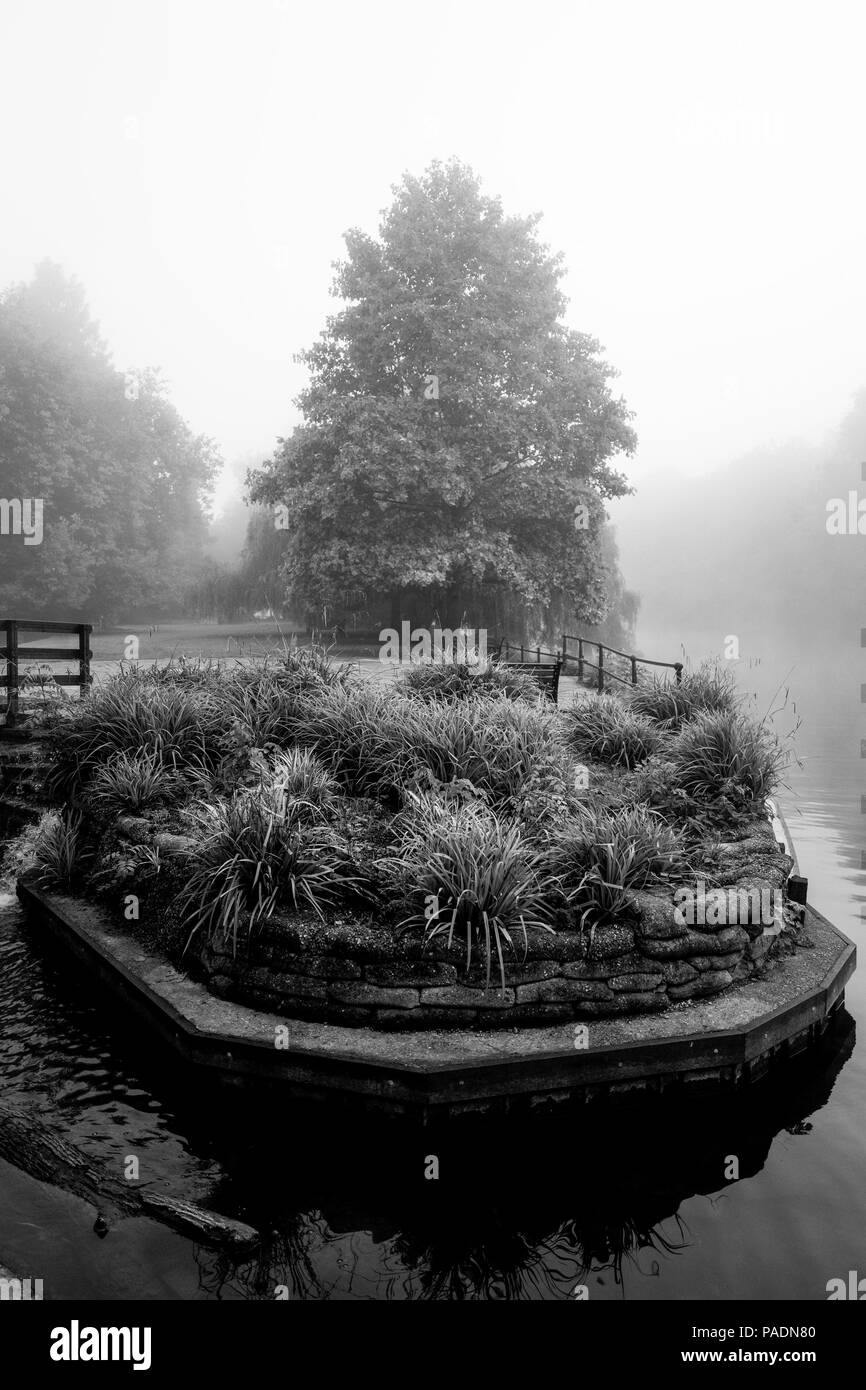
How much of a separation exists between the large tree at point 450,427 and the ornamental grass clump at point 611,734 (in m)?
10.9

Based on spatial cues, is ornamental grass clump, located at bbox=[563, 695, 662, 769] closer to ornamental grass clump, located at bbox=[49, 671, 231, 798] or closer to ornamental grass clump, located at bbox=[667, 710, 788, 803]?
ornamental grass clump, located at bbox=[667, 710, 788, 803]

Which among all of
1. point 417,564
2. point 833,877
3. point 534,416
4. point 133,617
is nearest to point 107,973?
point 833,877

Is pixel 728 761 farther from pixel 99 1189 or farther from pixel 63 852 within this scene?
pixel 99 1189

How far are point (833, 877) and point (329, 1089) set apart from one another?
24.0ft

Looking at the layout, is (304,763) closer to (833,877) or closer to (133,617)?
(833,877)

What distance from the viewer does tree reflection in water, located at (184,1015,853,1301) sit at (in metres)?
3.80

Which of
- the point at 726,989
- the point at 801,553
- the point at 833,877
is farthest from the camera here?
the point at 801,553

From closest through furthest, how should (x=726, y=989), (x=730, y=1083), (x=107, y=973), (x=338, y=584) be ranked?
(x=730, y=1083) < (x=726, y=989) < (x=107, y=973) < (x=338, y=584)

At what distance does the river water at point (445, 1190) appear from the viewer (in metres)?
3.77

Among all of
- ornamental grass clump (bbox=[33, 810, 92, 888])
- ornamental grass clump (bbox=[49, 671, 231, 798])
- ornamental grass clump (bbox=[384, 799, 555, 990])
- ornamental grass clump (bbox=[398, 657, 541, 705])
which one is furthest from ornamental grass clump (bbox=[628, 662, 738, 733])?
ornamental grass clump (bbox=[33, 810, 92, 888])

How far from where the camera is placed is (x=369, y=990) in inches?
208

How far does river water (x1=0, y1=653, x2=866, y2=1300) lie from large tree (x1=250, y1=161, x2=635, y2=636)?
1694 centimetres

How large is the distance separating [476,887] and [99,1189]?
251 centimetres

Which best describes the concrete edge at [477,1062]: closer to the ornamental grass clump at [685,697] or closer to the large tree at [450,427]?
the ornamental grass clump at [685,697]
